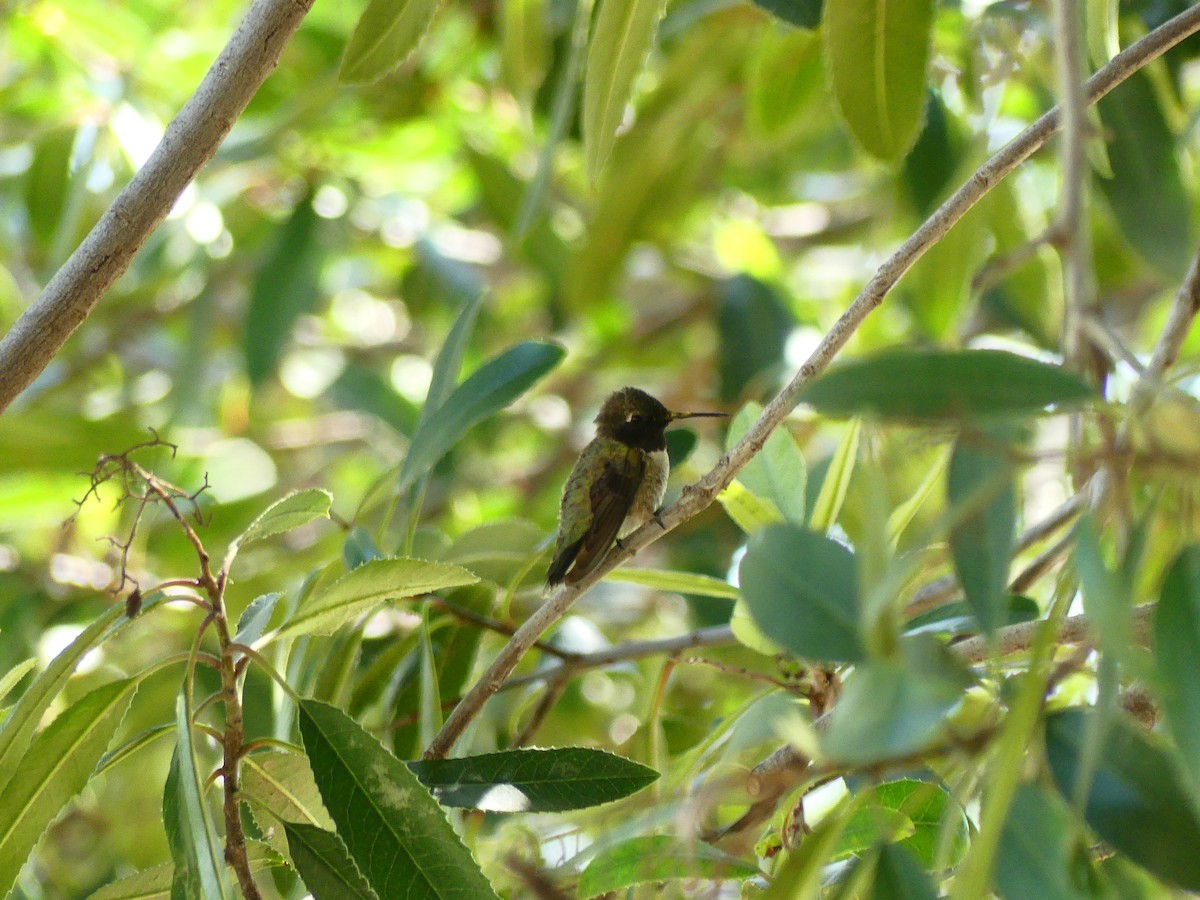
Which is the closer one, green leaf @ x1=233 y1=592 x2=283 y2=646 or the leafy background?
the leafy background

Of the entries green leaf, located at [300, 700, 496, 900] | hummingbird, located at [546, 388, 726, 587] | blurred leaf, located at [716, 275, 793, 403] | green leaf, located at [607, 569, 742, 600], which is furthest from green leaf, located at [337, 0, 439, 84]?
blurred leaf, located at [716, 275, 793, 403]

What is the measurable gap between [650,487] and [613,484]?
0.12 metres

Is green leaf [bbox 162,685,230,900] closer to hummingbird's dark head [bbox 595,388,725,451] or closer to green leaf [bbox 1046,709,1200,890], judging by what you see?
green leaf [bbox 1046,709,1200,890]

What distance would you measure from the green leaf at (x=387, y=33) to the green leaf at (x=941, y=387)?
1097 mm

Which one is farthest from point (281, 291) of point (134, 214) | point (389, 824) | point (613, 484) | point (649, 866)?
point (649, 866)

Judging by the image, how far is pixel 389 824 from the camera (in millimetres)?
1477

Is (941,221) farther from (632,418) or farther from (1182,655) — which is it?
(632,418)

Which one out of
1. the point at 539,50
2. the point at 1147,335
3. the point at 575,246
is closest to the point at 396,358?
the point at 575,246

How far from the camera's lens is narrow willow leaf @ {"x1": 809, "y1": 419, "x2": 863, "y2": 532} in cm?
193

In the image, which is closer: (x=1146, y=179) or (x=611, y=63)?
(x=611, y=63)

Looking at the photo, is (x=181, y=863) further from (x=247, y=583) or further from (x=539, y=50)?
(x=539, y=50)

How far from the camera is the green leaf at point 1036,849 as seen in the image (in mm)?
963

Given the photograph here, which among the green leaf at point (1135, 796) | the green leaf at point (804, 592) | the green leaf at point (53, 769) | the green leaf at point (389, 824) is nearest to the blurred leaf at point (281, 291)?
the green leaf at point (53, 769)

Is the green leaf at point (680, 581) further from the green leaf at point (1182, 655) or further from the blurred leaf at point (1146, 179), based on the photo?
the blurred leaf at point (1146, 179)
